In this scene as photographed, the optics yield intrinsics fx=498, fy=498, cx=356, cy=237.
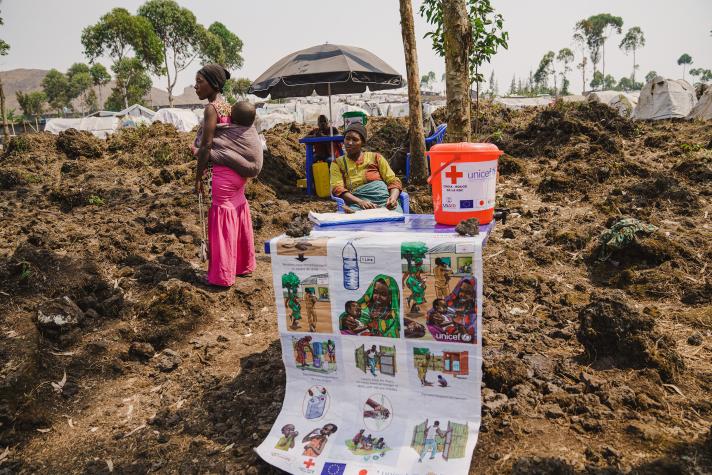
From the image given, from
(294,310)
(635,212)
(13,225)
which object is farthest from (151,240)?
(635,212)

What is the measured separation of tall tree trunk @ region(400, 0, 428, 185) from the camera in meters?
6.81

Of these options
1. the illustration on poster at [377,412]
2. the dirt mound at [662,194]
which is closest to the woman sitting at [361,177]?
the illustration on poster at [377,412]

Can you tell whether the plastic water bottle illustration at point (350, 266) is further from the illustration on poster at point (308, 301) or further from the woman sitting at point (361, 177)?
the woman sitting at point (361, 177)

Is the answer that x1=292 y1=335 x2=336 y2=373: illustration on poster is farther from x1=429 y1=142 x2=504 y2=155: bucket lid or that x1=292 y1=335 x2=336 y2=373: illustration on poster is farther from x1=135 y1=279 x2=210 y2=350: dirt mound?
x1=135 y1=279 x2=210 y2=350: dirt mound

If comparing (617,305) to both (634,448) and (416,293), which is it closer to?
(634,448)

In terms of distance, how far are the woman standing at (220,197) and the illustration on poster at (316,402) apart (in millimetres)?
2094

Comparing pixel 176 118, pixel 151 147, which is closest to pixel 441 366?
pixel 151 147

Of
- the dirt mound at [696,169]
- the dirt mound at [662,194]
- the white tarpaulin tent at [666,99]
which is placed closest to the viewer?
the dirt mound at [662,194]

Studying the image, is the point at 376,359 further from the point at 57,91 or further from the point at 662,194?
the point at 57,91

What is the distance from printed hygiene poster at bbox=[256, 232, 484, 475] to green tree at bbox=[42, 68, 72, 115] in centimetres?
7680

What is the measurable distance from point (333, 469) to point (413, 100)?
603 centimetres

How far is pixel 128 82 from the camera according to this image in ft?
131

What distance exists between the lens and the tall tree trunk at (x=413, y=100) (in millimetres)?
6812

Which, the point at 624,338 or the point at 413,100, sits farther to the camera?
the point at 413,100
